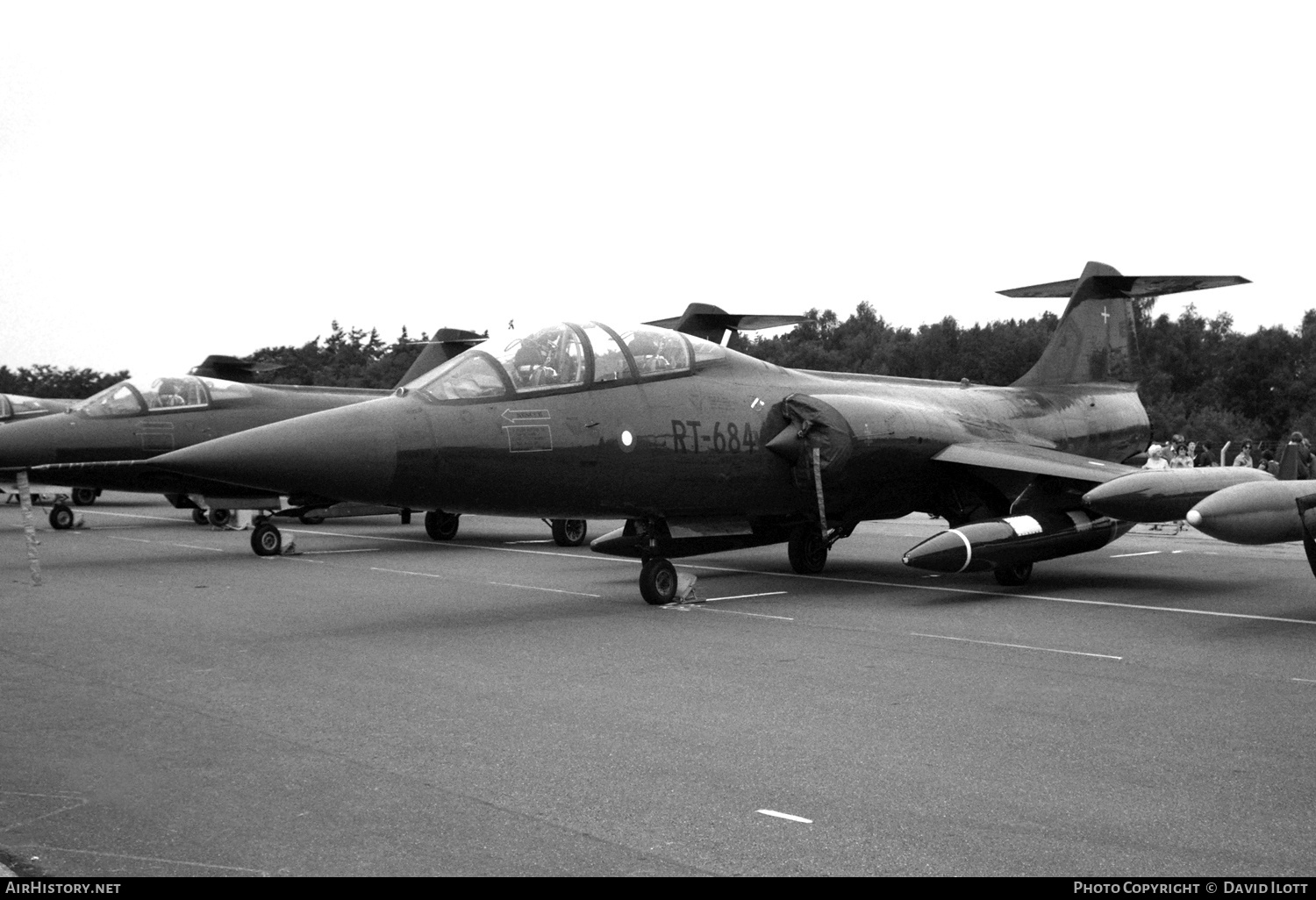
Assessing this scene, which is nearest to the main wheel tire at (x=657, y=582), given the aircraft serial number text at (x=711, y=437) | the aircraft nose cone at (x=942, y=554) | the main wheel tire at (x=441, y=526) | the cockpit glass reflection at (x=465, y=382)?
the aircraft serial number text at (x=711, y=437)

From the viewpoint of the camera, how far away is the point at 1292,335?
65000 mm

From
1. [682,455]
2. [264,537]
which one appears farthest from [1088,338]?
[264,537]

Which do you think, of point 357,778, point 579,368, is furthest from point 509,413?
point 357,778

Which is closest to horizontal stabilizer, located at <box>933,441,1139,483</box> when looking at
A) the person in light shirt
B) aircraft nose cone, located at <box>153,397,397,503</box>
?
the person in light shirt

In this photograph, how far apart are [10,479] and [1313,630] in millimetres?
24067

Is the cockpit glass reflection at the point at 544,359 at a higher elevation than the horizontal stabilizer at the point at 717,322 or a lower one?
lower

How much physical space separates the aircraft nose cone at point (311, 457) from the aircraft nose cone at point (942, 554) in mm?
5070

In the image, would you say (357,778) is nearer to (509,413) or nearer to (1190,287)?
(509,413)

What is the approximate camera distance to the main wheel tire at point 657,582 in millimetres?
11422

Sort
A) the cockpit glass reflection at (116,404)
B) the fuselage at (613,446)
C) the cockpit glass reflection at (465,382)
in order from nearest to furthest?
the fuselage at (613,446) < the cockpit glass reflection at (465,382) < the cockpit glass reflection at (116,404)

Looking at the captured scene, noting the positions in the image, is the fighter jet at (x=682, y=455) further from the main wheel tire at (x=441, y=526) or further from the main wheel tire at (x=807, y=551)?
the main wheel tire at (x=441, y=526)

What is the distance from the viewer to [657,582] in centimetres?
1147

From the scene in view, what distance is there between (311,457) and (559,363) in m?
2.61

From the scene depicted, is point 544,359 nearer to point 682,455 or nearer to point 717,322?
point 682,455
